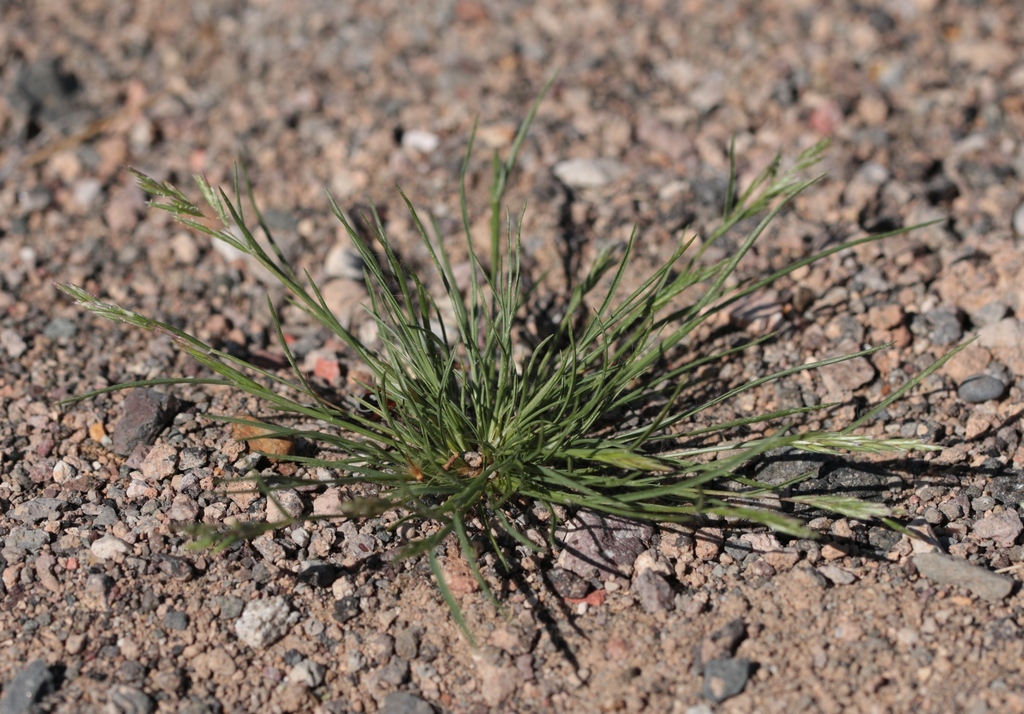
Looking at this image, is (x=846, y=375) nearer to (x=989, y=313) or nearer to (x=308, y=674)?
(x=989, y=313)

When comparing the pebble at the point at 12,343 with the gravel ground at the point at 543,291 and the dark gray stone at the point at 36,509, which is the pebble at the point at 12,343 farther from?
the dark gray stone at the point at 36,509

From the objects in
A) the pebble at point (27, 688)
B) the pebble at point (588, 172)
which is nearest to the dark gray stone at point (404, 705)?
the pebble at point (27, 688)

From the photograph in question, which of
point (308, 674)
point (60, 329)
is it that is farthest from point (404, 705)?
point (60, 329)

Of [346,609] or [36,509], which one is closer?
[346,609]

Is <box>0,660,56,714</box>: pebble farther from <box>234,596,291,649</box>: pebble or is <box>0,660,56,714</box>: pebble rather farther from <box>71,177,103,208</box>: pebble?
<box>71,177,103,208</box>: pebble

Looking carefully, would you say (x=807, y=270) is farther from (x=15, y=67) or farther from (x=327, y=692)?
(x=15, y=67)

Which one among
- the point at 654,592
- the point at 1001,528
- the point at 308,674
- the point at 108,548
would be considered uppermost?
the point at 108,548

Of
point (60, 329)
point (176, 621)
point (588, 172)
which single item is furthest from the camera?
point (588, 172)
